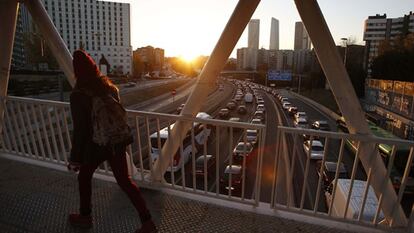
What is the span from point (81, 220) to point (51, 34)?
2.62 m

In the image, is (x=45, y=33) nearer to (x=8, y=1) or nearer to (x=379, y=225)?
(x=8, y=1)

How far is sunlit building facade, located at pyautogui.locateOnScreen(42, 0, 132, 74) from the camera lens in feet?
342

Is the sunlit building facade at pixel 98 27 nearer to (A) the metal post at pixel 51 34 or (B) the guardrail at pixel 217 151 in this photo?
(B) the guardrail at pixel 217 151

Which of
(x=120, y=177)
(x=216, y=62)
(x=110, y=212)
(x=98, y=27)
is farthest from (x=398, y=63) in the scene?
(x=98, y=27)

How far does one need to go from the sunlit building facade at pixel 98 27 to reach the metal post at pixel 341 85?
97087 mm

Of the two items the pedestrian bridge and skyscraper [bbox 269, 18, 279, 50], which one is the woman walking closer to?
the pedestrian bridge

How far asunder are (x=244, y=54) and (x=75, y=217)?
140186mm

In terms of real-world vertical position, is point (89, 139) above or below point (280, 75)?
below

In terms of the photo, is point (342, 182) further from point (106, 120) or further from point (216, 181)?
point (106, 120)

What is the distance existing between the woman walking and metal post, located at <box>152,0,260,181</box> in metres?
0.97

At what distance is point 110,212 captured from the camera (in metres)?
3.27

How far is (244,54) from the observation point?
13875 centimetres

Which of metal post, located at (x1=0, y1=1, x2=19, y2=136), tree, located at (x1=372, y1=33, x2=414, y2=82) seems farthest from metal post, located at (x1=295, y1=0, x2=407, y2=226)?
tree, located at (x1=372, y1=33, x2=414, y2=82)

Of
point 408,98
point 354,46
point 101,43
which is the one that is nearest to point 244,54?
point 101,43
